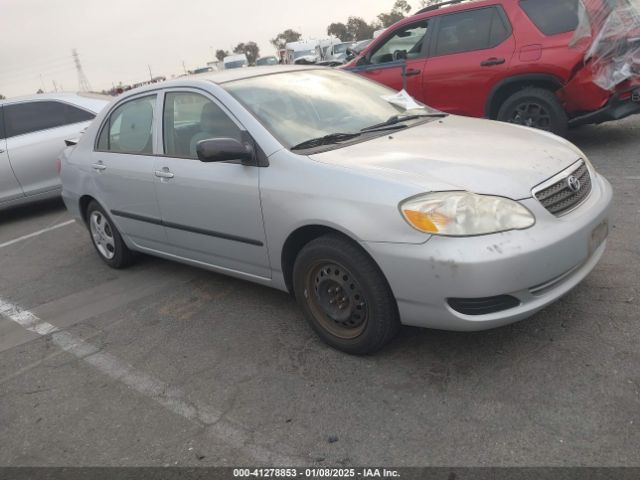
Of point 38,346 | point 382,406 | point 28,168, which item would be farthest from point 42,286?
point 382,406

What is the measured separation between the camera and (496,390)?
8.77ft

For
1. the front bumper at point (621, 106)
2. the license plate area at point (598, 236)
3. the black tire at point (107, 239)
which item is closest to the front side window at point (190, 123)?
the black tire at point (107, 239)

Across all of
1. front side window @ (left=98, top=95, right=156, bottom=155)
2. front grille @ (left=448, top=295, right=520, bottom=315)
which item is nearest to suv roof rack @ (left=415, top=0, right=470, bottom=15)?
front side window @ (left=98, top=95, right=156, bottom=155)

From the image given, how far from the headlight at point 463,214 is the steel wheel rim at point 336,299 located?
1.63ft

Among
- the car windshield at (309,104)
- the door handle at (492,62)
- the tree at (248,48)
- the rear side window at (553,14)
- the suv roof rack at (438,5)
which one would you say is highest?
the suv roof rack at (438,5)

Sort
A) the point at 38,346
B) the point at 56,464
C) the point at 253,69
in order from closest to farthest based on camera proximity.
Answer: the point at 56,464 → the point at 38,346 → the point at 253,69

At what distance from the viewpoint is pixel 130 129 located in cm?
452

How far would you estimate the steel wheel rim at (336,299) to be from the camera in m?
2.97

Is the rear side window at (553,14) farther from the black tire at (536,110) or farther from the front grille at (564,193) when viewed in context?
the front grille at (564,193)

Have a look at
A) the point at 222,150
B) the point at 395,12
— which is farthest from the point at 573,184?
the point at 395,12

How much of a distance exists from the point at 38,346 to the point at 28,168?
453 cm

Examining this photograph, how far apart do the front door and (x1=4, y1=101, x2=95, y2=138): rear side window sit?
174 inches

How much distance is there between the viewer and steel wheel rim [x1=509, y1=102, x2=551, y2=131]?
6323mm

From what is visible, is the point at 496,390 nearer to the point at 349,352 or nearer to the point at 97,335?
the point at 349,352
